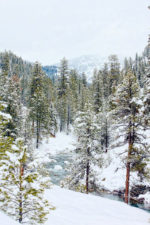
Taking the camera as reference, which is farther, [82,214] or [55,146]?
[55,146]

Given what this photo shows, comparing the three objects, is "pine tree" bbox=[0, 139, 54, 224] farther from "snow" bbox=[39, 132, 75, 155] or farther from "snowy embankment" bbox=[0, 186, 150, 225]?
"snow" bbox=[39, 132, 75, 155]

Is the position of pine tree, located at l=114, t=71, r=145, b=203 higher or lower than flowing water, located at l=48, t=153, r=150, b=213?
higher

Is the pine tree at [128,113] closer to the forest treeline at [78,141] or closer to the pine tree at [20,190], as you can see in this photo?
the forest treeline at [78,141]

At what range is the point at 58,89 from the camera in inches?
2285

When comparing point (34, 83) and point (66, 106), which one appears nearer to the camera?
point (34, 83)

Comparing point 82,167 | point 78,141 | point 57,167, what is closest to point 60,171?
point 57,167

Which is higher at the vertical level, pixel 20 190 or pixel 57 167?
pixel 20 190

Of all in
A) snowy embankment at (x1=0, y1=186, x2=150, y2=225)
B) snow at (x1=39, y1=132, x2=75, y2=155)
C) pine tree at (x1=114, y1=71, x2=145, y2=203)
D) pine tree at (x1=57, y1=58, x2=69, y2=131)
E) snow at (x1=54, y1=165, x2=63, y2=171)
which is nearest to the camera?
snowy embankment at (x1=0, y1=186, x2=150, y2=225)

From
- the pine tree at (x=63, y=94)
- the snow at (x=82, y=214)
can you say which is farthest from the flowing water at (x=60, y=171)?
the pine tree at (x=63, y=94)

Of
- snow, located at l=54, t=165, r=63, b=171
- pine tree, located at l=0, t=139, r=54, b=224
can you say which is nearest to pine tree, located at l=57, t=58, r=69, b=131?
snow, located at l=54, t=165, r=63, b=171

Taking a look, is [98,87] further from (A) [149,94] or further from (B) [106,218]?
(B) [106,218]

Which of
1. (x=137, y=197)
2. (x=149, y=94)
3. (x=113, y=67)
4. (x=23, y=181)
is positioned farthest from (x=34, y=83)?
(x=23, y=181)

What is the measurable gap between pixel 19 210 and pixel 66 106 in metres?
48.0

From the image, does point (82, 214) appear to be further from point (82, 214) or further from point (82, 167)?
point (82, 167)
